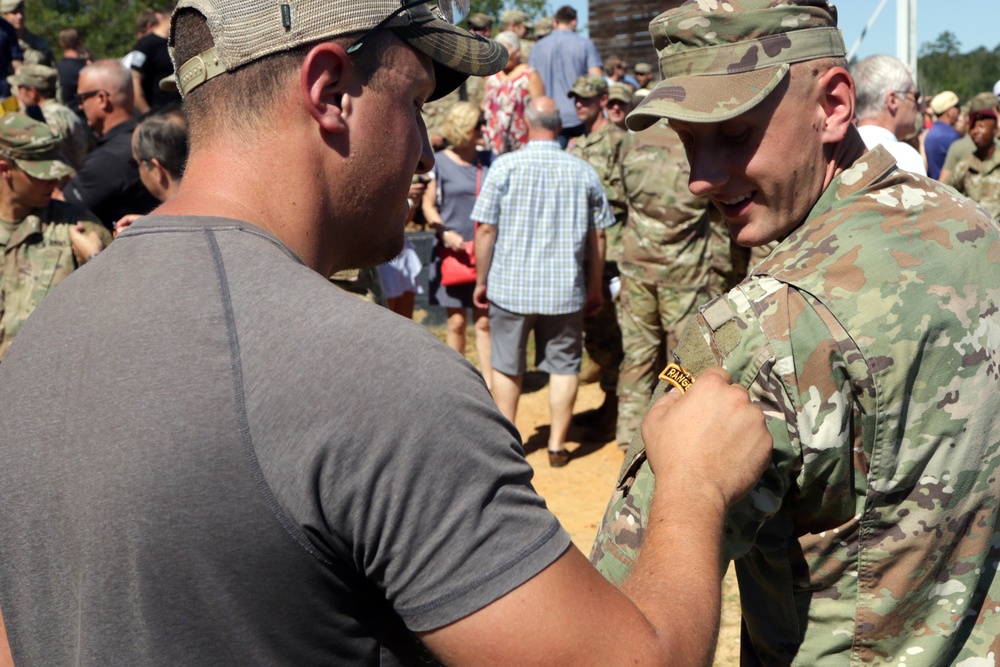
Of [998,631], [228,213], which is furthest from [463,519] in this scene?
[998,631]

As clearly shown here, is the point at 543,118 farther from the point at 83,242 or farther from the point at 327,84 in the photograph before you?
the point at 327,84

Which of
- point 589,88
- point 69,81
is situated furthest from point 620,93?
point 69,81

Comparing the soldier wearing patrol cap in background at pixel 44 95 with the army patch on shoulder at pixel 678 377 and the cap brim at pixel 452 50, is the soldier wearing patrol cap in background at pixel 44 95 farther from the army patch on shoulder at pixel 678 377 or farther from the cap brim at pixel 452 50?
the army patch on shoulder at pixel 678 377

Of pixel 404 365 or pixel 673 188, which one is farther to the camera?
pixel 673 188

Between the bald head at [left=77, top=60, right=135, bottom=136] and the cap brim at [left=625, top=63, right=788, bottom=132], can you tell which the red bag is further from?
the cap brim at [left=625, top=63, right=788, bottom=132]

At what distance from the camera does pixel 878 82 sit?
536 centimetres

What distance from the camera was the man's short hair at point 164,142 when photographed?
4.87m

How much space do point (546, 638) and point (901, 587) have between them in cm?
87

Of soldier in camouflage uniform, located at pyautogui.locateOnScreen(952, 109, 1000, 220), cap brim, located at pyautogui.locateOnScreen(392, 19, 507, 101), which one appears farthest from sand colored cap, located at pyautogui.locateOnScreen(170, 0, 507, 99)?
soldier in camouflage uniform, located at pyautogui.locateOnScreen(952, 109, 1000, 220)

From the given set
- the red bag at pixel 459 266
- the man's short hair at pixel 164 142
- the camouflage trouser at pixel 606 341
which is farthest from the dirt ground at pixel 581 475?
the man's short hair at pixel 164 142

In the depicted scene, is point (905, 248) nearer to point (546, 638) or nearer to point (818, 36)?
point (818, 36)

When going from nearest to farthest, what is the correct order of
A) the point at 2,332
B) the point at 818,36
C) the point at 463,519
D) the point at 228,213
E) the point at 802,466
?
the point at 463,519 → the point at 228,213 → the point at 802,466 → the point at 818,36 → the point at 2,332

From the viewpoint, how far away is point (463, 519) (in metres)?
1.16

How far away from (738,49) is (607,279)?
634 cm
